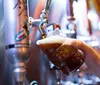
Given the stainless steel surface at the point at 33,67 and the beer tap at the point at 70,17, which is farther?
the beer tap at the point at 70,17

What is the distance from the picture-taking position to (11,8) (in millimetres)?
680

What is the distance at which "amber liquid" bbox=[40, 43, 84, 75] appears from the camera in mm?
593

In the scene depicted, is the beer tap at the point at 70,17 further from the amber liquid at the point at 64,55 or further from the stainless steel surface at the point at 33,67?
the amber liquid at the point at 64,55

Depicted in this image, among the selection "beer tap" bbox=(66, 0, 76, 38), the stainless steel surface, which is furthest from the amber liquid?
"beer tap" bbox=(66, 0, 76, 38)

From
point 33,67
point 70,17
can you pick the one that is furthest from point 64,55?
point 70,17

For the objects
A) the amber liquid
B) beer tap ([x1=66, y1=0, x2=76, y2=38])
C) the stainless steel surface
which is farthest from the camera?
beer tap ([x1=66, y1=0, x2=76, y2=38])

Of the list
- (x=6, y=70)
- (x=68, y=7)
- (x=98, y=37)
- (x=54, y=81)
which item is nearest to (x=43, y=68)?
(x=54, y=81)

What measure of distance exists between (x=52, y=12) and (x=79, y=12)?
7.5 inches

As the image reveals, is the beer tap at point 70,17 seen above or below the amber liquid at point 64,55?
above

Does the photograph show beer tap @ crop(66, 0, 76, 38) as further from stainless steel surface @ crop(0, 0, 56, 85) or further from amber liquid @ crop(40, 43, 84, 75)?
amber liquid @ crop(40, 43, 84, 75)

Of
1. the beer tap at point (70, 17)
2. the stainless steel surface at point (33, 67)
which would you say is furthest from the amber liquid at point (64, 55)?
the beer tap at point (70, 17)

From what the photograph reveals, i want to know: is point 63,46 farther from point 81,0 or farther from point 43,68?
point 81,0

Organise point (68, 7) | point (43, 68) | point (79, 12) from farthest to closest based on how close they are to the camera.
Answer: point (79, 12), point (68, 7), point (43, 68)

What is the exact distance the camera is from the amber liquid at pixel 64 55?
59 centimetres
